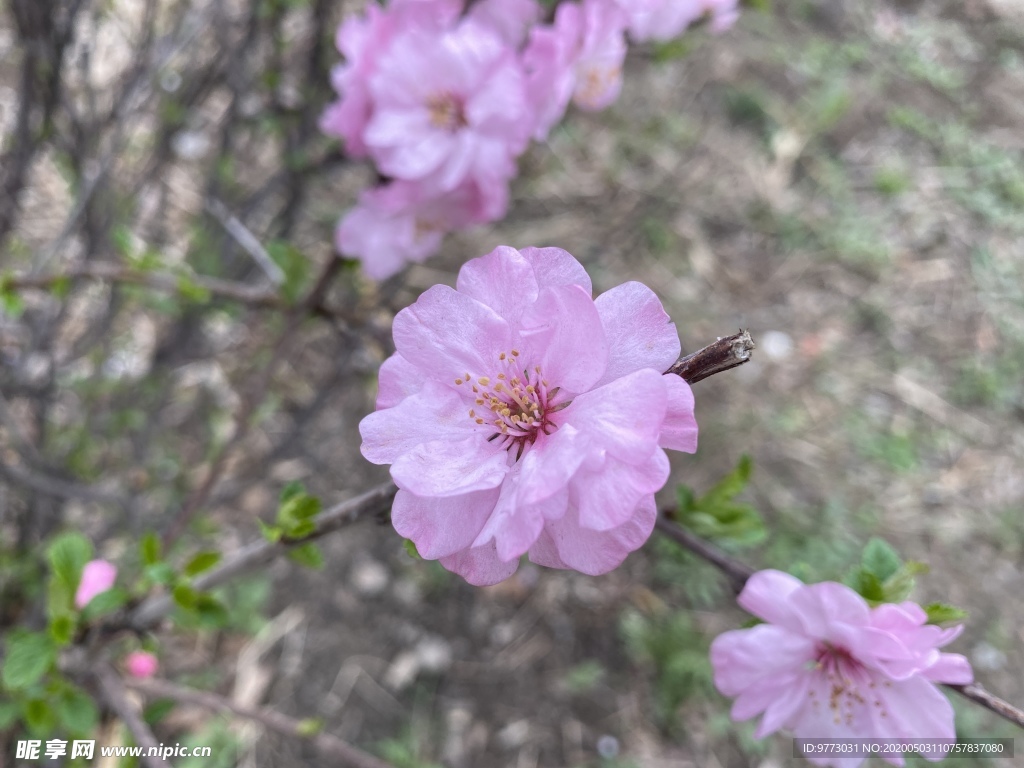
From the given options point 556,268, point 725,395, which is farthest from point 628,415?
point 725,395

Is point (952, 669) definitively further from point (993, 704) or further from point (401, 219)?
point (401, 219)

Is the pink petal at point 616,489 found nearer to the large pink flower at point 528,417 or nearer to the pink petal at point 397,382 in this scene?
the large pink flower at point 528,417

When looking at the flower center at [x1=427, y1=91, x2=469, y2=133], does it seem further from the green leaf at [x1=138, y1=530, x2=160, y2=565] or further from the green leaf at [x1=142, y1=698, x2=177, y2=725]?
the green leaf at [x1=142, y1=698, x2=177, y2=725]

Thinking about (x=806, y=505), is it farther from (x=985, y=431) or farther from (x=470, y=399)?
(x=470, y=399)

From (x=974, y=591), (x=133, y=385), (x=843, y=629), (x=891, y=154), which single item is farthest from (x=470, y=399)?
(x=891, y=154)

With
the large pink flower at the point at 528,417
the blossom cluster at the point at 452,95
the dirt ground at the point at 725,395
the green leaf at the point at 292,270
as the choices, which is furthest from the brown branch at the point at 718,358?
the green leaf at the point at 292,270
